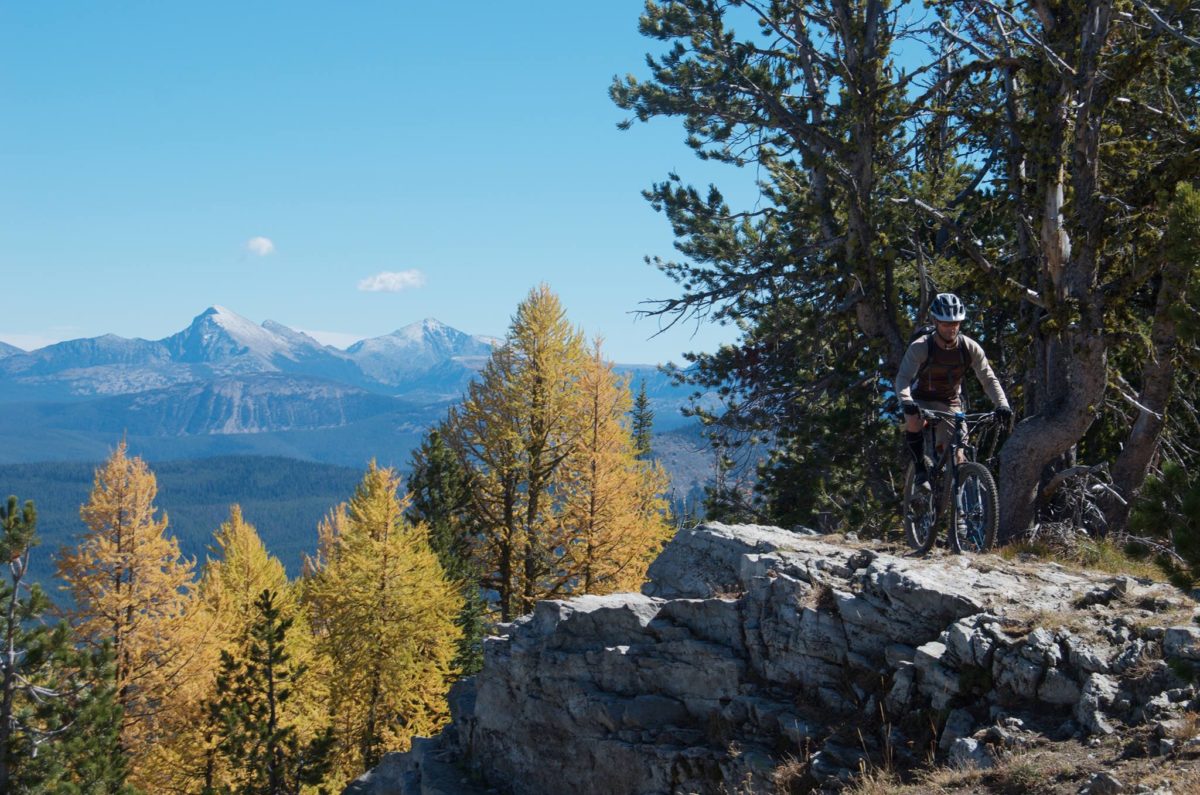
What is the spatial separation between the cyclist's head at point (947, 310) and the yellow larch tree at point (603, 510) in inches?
618

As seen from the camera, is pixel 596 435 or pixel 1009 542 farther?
pixel 596 435

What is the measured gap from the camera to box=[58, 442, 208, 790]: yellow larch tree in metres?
25.5

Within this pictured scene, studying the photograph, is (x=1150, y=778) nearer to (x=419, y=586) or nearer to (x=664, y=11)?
(x=664, y=11)

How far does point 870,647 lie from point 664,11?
1169cm

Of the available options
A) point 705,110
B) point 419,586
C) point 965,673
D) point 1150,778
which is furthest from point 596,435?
point 1150,778

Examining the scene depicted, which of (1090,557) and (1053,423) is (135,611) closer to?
(1053,423)

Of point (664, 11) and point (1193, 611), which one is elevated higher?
point (664, 11)

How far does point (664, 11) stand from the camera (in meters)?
15.9

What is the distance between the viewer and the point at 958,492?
9695 millimetres

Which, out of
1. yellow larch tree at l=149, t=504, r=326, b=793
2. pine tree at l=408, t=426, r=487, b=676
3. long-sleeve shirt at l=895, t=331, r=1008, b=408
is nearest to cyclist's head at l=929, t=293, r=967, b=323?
long-sleeve shirt at l=895, t=331, r=1008, b=408

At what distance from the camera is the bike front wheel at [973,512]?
941cm

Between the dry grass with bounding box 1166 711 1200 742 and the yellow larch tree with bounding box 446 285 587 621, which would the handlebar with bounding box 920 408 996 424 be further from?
the yellow larch tree with bounding box 446 285 587 621

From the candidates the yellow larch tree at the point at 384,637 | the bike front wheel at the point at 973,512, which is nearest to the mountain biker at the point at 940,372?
the bike front wheel at the point at 973,512

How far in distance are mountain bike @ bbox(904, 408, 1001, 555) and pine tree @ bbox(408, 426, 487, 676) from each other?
22.2 metres
